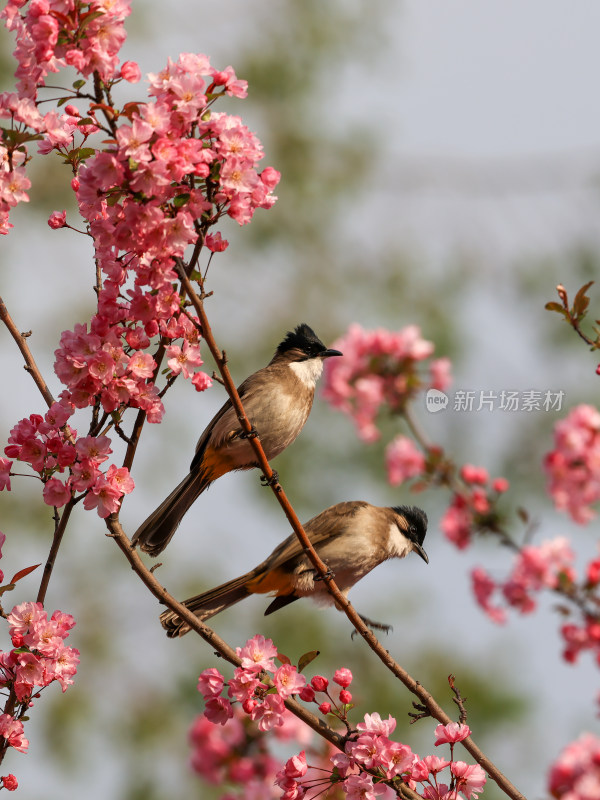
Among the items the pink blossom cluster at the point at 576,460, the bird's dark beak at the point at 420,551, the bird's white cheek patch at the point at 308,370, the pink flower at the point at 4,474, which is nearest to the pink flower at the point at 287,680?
the pink flower at the point at 4,474

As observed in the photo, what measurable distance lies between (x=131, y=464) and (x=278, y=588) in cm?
229

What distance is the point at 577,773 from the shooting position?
3934 mm

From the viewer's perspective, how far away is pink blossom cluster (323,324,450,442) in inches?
229

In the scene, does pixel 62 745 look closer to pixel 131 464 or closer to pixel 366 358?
pixel 366 358

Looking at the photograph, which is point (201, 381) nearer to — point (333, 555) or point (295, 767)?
point (295, 767)

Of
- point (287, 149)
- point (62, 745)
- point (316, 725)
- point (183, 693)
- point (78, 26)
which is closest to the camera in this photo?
point (78, 26)

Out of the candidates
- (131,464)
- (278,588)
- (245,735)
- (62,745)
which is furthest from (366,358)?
(62,745)

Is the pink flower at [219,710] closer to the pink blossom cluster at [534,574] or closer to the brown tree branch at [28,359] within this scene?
the brown tree branch at [28,359]

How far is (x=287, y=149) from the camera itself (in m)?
14.8

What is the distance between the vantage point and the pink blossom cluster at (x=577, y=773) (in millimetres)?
3680

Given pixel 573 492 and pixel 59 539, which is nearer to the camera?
pixel 59 539

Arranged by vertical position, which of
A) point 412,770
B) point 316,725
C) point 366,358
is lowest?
point 412,770

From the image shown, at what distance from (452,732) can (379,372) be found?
3553 mm

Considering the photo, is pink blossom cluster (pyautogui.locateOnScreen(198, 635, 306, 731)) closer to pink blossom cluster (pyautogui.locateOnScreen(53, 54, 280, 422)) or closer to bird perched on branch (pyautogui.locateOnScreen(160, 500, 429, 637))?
pink blossom cluster (pyautogui.locateOnScreen(53, 54, 280, 422))
